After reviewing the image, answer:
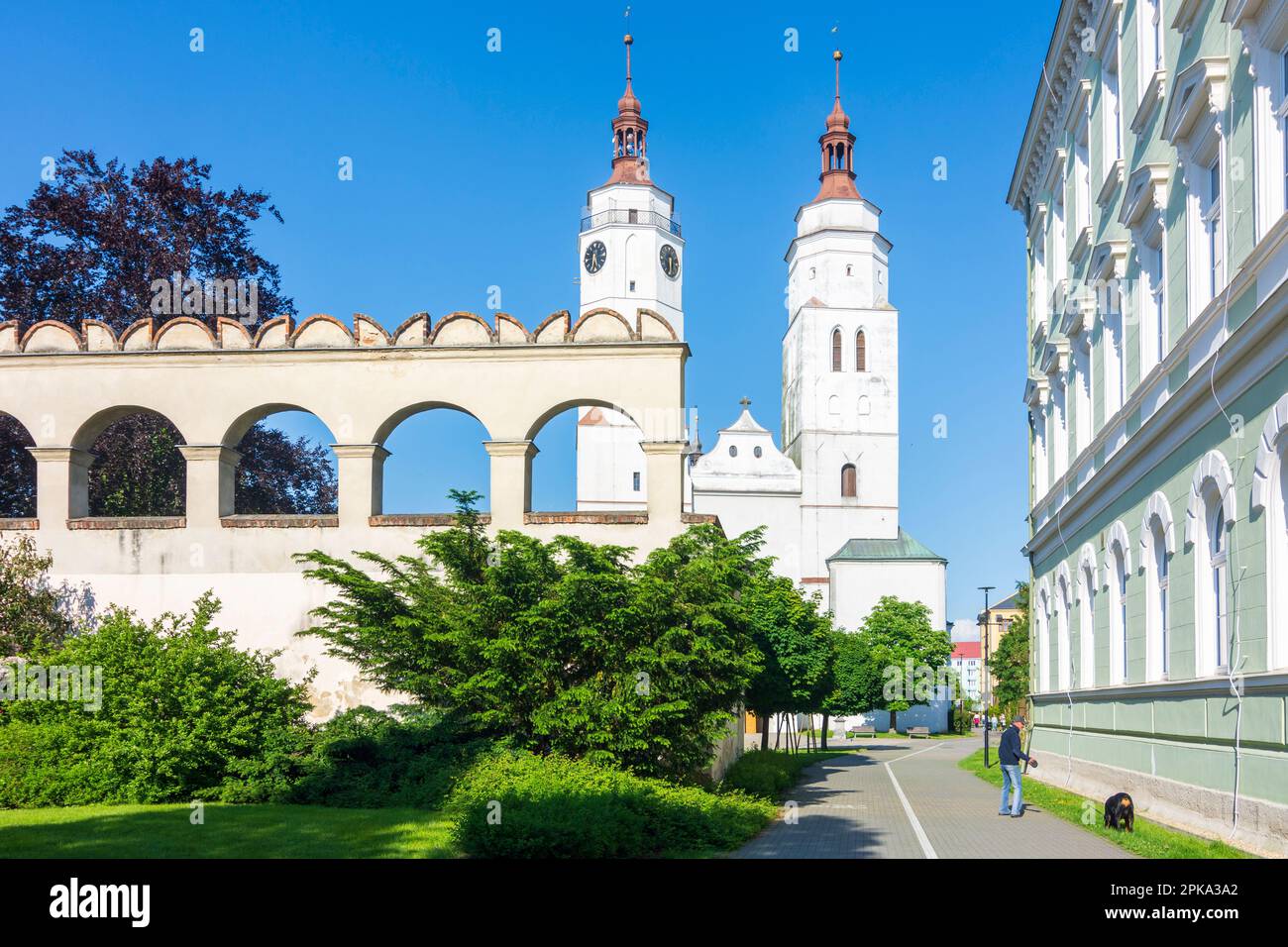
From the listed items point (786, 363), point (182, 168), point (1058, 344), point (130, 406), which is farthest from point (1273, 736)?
point (786, 363)

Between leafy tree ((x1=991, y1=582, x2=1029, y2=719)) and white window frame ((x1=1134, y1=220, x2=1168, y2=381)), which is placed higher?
white window frame ((x1=1134, y1=220, x2=1168, y2=381))

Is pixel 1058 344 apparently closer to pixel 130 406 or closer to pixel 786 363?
pixel 130 406

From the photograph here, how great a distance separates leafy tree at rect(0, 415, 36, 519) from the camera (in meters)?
30.3

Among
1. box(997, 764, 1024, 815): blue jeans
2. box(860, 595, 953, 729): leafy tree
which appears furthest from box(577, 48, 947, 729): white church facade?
box(997, 764, 1024, 815): blue jeans

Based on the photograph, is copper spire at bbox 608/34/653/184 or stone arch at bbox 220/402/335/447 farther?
copper spire at bbox 608/34/653/184

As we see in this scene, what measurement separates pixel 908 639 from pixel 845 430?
46.3ft

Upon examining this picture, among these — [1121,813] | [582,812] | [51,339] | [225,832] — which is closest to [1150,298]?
[1121,813]

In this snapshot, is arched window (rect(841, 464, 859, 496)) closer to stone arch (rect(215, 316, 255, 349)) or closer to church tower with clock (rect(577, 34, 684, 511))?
church tower with clock (rect(577, 34, 684, 511))

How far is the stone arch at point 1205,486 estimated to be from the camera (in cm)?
1441

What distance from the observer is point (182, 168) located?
3362cm

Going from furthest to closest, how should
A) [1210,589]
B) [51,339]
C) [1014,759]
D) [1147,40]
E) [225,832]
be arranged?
1. [51,339]
2. [1014,759]
3. [1147,40]
4. [1210,589]
5. [225,832]

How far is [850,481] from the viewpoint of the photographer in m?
85.4

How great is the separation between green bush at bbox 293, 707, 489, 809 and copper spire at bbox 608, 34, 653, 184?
66.8m

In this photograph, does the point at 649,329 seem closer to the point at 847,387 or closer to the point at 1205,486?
the point at 1205,486
